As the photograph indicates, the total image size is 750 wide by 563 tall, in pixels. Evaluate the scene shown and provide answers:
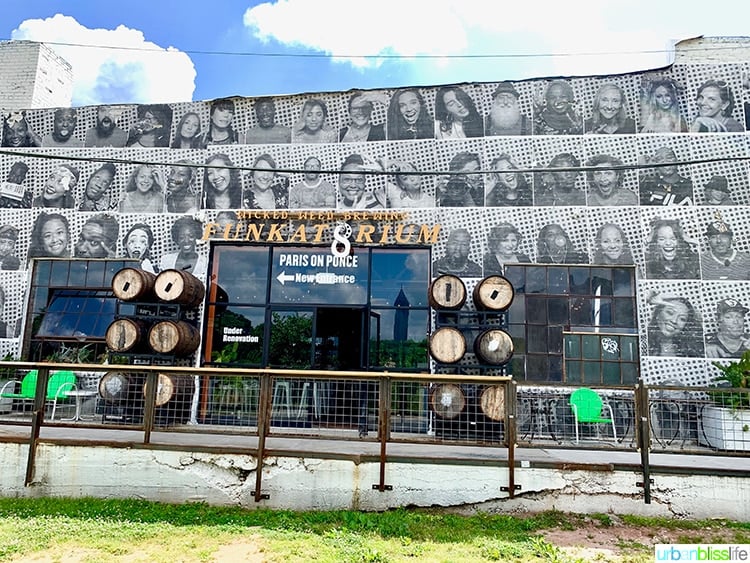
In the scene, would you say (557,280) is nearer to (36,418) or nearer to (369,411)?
(369,411)

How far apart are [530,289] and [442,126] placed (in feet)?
10.0

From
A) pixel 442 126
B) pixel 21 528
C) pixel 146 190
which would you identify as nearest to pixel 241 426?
pixel 21 528

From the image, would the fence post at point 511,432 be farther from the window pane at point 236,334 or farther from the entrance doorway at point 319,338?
the window pane at point 236,334

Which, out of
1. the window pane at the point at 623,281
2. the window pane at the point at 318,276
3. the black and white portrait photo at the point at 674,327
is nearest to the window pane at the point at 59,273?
the window pane at the point at 318,276

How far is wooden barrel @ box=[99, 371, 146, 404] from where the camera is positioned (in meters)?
7.65

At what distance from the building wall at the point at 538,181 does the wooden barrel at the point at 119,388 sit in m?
2.16

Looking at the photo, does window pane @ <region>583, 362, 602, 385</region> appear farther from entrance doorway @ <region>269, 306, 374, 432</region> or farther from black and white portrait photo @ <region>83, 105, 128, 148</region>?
black and white portrait photo @ <region>83, 105, 128, 148</region>

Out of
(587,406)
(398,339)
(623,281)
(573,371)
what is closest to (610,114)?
(623,281)

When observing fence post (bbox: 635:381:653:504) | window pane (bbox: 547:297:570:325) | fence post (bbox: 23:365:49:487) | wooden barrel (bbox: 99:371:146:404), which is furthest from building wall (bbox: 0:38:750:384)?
fence post (bbox: 23:365:49:487)

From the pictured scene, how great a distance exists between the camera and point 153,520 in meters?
5.00

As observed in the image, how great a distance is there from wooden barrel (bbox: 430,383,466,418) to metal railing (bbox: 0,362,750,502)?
13 millimetres

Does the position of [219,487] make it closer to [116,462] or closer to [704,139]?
[116,462]

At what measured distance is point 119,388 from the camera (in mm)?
8180

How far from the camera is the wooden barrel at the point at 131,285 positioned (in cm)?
861
